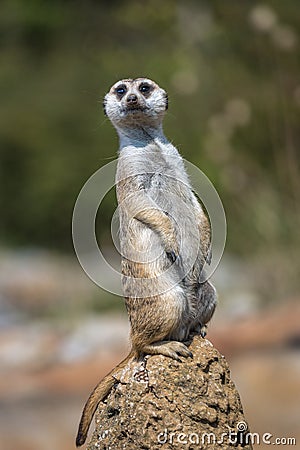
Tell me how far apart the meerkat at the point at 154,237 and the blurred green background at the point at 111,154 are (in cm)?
246

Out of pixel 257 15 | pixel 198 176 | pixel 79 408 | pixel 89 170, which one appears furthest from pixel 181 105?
pixel 198 176

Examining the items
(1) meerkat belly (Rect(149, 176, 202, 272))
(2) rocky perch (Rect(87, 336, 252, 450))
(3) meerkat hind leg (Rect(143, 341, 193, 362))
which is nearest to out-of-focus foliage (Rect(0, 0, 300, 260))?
(1) meerkat belly (Rect(149, 176, 202, 272))

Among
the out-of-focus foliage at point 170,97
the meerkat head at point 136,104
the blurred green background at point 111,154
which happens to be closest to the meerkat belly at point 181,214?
the meerkat head at point 136,104

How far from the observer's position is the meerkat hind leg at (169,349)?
12.3ft

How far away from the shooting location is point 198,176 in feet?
14.0

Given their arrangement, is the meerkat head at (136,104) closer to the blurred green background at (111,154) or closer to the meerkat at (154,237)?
the meerkat at (154,237)

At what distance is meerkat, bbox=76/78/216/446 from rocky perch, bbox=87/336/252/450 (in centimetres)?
10

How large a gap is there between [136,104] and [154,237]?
62 centimetres

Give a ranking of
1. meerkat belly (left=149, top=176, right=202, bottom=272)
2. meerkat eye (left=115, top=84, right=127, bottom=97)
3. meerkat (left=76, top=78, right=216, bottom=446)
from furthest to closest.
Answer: meerkat eye (left=115, top=84, right=127, bottom=97) < meerkat belly (left=149, top=176, right=202, bottom=272) < meerkat (left=76, top=78, right=216, bottom=446)

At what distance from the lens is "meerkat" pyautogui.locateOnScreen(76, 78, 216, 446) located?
3895 mm

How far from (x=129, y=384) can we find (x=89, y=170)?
36.2 ft

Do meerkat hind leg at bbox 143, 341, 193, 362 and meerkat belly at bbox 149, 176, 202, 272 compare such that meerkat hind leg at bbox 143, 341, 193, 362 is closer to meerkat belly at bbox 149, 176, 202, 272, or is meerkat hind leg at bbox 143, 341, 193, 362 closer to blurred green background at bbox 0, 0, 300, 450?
meerkat belly at bbox 149, 176, 202, 272

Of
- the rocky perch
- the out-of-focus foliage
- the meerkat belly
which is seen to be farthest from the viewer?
the out-of-focus foliage

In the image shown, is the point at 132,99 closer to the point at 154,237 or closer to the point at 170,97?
the point at 154,237
